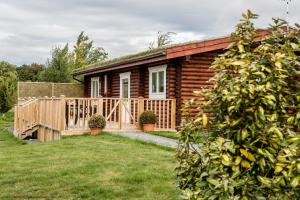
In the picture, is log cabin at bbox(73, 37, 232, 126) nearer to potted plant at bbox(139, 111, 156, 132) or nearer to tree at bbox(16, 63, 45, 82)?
potted plant at bbox(139, 111, 156, 132)

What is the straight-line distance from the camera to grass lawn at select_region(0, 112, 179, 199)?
249 inches

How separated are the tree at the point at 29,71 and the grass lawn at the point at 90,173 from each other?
148 feet

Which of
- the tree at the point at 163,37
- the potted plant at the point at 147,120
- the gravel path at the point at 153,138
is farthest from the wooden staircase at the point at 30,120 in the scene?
the tree at the point at 163,37

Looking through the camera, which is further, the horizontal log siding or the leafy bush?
the horizontal log siding

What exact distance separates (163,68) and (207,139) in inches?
483

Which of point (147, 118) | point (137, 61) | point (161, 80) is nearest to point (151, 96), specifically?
point (161, 80)

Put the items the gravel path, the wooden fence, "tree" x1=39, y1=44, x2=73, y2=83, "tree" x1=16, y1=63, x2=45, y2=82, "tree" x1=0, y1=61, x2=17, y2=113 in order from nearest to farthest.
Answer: the gravel path, the wooden fence, "tree" x1=0, y1=61, x2=17, y2=113, "tree" x1=39, y1=44, x2=73, y2=83, "tree" x1=16, y1=63, x2=45, y2=82

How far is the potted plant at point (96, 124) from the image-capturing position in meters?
14.0

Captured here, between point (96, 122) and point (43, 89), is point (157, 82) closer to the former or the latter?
point (96, 122)

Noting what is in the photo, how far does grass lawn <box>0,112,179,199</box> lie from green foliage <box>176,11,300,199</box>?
1696mm

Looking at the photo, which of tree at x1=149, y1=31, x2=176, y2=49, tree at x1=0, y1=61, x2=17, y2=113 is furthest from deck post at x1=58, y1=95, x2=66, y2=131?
tree at x1=149, y1=31, x2=176, y2=49

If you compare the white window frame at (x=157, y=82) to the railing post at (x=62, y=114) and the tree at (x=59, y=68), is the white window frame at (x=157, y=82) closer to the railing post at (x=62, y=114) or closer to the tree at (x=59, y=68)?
the railing post at (x=62, y=114)

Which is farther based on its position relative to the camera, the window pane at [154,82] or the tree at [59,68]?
the tree at [59,68]

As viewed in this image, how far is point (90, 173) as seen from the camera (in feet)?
24.7
